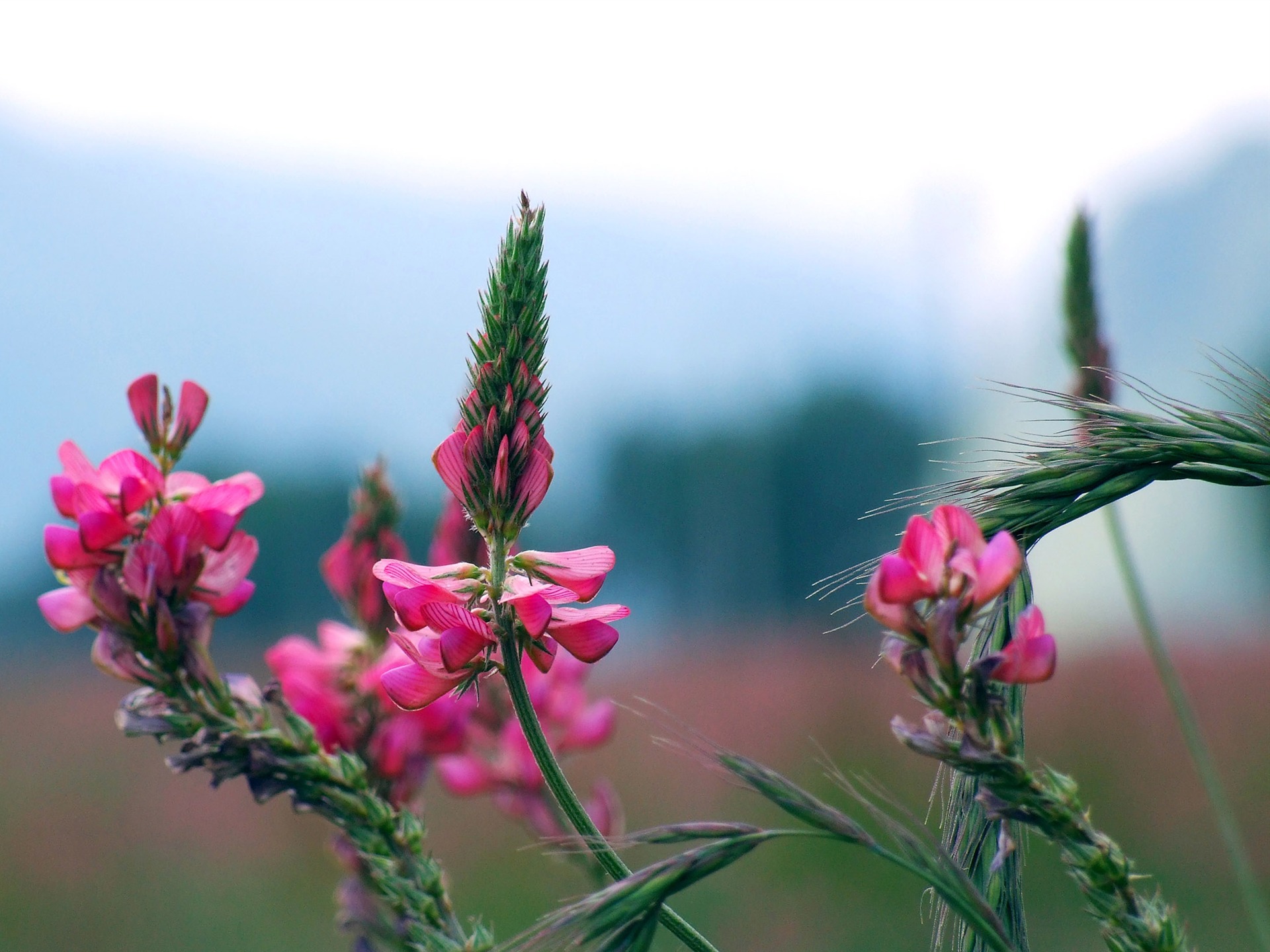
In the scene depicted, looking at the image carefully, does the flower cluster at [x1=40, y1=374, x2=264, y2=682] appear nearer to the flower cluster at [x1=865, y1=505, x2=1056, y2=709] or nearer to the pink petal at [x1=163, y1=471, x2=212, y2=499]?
the pink petal at [x1=163, y1=471, x2=212, y2=499]

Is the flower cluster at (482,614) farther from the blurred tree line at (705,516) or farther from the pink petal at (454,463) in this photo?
the blurred tree line at (705,516)

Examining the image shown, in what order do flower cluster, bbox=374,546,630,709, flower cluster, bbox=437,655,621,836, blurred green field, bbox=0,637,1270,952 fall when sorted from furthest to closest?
blurred green field, bbox=0,637,1270,952
flower cluster, bbox=437,655,621,836
flower cluster, bbox=374,546,630,709

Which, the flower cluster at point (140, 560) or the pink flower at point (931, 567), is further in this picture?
the flower cluster at point (140, 560)

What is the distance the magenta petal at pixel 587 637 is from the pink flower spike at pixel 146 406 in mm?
548

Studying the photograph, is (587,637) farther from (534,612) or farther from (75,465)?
(75,465)

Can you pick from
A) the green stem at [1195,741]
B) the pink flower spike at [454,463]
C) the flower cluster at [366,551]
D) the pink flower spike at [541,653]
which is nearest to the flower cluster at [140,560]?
the pink flower spike at [454,463]

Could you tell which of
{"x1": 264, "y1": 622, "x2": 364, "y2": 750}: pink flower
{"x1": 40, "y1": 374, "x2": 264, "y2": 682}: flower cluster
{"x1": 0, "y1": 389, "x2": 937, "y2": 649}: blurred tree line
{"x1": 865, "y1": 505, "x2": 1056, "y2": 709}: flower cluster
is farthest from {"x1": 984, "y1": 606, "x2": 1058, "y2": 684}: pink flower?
{"x1": 0, "y1": 389, "x2": 937, "y2": 649}: blurred tree line

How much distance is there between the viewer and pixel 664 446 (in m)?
32.2

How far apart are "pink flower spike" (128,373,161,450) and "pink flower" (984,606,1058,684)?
2.90 feet

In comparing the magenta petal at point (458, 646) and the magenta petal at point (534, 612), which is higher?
the magenta petal at point (534, 612)

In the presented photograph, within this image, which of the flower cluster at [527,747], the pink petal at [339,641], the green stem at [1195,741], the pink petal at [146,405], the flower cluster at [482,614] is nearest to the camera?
the flower cluster at [482,614]

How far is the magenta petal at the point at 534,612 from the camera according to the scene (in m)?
0.78

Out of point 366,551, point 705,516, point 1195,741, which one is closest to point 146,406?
point 366,551

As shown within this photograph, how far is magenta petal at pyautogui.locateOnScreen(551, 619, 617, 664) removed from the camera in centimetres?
83
